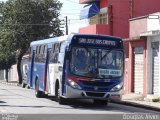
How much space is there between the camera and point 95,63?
22.7 meters

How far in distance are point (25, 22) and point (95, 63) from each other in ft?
142

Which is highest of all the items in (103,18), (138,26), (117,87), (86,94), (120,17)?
(103,18)

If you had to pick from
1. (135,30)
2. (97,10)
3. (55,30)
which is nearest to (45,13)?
(55,30)

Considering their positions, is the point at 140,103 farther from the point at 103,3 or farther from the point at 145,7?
the point at 103,3

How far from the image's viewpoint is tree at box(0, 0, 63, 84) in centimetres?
6469

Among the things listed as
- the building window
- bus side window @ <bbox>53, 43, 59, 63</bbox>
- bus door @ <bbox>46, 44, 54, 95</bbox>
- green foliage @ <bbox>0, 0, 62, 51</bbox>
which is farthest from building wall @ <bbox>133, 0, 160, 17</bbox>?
green foliage @ <bbox>0, 0, 62, 51</bbox>

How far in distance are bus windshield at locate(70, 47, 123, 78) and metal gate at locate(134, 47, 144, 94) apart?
1062 cm

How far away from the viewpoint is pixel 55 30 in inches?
2613

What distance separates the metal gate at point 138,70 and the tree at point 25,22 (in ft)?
103

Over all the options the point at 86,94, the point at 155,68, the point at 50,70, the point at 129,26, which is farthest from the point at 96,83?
the point at 129,26

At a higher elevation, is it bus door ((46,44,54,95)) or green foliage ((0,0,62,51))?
green foliage ((0,0,62,51))

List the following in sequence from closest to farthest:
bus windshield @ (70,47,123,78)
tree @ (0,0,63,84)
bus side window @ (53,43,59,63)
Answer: bus windshield @ (70,47,123,78), bus side window @ (53,43,59,63), tree @ (0,0,63,84)

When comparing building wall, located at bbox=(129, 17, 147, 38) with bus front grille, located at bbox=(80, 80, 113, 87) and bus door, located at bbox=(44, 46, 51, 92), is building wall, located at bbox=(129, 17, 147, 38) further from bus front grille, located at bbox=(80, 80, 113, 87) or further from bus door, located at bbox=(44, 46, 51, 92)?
bus front grille, located at bbox=(80, 80, 113, 87)

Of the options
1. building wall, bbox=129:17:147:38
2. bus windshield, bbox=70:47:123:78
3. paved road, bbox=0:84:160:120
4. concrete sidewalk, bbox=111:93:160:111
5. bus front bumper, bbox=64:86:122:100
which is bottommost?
→ concrete sidewalk, bbox=111:93:160:111
